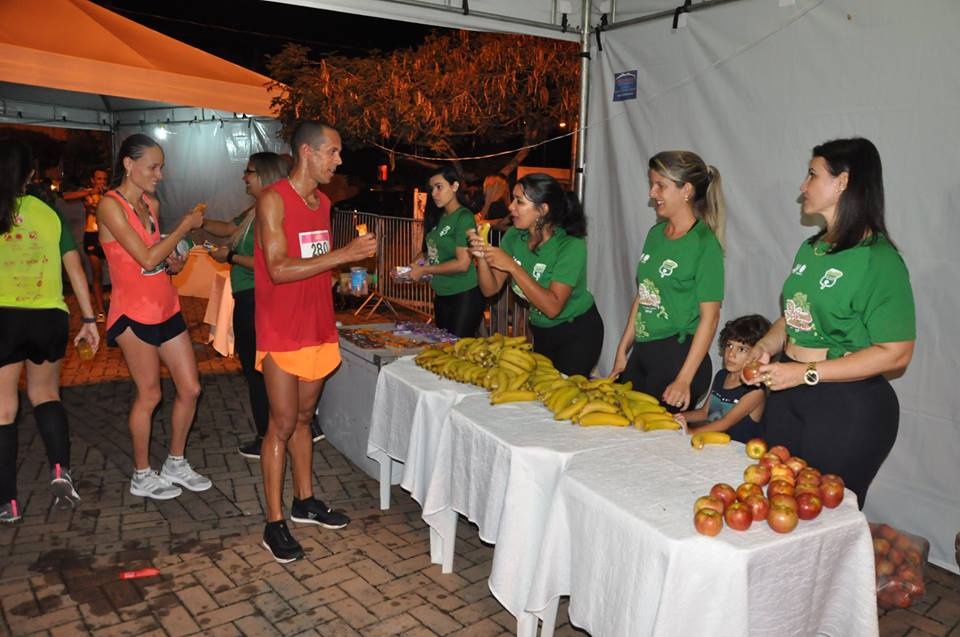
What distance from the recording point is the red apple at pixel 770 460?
267 cm

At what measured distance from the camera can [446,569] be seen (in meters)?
3.78

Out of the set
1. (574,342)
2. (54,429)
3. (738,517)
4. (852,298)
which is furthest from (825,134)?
(54,429)

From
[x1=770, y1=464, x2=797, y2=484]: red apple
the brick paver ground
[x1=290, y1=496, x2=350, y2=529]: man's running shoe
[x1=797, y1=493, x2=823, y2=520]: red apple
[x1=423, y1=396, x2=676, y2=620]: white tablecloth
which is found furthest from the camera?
[x1=290, y1=496, x2=350, y2=529]: man's running shoe

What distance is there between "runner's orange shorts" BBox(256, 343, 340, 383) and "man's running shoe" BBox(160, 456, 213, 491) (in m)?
1.41

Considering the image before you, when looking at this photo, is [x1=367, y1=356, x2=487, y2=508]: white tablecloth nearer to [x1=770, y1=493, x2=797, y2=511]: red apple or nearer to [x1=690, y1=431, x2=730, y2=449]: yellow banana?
[x1=690, y1=431, x2=730, y2=449]: yellow banana

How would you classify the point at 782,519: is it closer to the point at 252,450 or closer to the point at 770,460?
the point at 770,460

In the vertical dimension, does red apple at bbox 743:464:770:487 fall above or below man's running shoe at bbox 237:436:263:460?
above

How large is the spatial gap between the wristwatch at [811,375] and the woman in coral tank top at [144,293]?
3.32 metres

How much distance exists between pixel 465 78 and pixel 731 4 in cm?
858

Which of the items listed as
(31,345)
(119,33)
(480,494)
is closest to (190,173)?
(119,33)

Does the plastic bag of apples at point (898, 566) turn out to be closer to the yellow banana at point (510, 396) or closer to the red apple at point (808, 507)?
the red apple at point (808, 507)

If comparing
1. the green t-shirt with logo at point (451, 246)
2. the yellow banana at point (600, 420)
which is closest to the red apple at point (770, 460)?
the yellow banana at point (600, 420)

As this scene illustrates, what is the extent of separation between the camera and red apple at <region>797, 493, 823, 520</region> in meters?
2.39

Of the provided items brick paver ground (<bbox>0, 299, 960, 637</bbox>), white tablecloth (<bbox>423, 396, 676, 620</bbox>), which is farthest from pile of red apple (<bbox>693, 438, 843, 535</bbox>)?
brick paver ground (<bbox>0, 299, 960, 637</bbox>)
